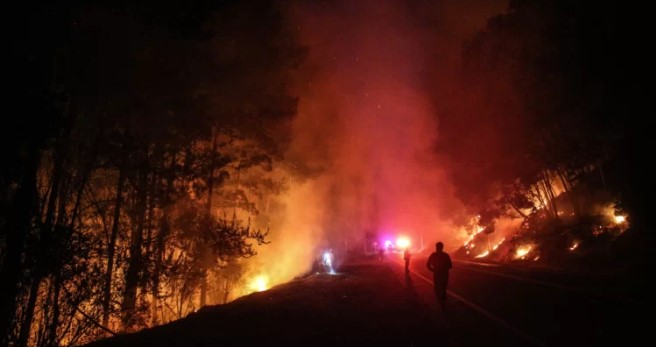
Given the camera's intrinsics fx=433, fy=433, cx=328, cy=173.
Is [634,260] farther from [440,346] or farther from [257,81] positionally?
[257,81]

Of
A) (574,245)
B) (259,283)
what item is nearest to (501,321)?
(574,245)

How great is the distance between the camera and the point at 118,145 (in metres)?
14.0

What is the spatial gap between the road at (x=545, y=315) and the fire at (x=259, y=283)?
787 inches

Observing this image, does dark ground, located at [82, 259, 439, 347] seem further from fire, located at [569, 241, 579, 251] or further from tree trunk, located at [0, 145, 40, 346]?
fire, located at [569, 241, 579, 251]

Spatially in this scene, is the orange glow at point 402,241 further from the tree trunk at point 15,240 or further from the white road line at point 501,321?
the tree trunk at point 15,240

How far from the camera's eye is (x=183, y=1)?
11750 millimetres

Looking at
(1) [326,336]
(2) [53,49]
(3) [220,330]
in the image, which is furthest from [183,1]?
(1) [326,336]

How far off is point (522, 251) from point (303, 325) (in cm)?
3286

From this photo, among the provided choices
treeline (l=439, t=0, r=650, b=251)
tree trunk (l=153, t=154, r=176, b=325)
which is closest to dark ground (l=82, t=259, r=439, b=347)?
tree trunk (l=153, t=154, r=176, b=325)

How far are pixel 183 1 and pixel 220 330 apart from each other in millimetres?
8639

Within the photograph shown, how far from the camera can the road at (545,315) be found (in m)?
7.81

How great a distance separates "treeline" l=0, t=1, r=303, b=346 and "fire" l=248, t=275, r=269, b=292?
9.34m

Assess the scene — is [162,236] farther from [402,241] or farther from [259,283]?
[402,241]

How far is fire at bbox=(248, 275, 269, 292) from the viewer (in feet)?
110
